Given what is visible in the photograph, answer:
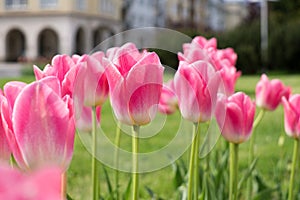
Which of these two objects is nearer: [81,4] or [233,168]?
[233,168]

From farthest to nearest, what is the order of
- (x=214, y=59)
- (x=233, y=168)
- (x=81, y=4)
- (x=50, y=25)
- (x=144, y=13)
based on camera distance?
(x=144, y=13) < (x=81, y=4) < (x=50, y=25) < (x=214, y=59) < (x=233, y=168)

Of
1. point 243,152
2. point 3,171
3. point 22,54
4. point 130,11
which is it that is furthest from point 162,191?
point 130,11

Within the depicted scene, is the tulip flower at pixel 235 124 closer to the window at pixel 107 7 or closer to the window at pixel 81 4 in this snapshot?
the window at pixel 81 4

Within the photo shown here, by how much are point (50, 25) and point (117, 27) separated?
4379mm

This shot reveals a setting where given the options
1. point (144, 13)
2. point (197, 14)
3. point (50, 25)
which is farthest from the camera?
point (197, 14)

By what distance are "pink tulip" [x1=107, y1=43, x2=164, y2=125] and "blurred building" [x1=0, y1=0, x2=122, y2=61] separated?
82.0 feet

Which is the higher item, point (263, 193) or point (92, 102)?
point (92, 102)

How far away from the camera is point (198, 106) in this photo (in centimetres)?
80

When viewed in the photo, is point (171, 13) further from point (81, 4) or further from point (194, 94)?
point (194, 94)

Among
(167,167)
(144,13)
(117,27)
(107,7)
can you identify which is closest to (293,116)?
(167,167)

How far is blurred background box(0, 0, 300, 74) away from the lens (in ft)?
65.5

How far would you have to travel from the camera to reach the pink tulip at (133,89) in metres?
0.68

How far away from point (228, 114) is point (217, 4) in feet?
142

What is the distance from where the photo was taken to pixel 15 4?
2711 cm
